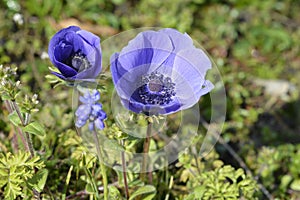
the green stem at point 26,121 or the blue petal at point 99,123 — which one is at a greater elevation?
the blue petal at point 99,123

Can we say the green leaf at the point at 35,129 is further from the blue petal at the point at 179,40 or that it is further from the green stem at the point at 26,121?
the blue petal at the point at 179,40

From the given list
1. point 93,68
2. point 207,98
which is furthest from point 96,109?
point 207,98

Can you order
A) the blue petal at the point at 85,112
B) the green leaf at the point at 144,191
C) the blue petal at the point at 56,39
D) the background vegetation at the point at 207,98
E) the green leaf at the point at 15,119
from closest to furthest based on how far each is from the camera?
the blue petal at the point at 85,112, the blue petal at the point at 56,39, the green leaf at the point at 15,119, the green leaf at the point at 144,191, the background vegetation at the point at 207,98

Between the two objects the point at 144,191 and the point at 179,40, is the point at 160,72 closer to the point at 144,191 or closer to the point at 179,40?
the point at 179,40

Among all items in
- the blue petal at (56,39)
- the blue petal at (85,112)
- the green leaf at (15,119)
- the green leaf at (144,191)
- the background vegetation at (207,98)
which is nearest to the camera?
the blue petal at (85,112)

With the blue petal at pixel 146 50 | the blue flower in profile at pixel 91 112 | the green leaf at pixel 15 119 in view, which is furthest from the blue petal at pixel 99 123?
the green leaf at pixel 15 119

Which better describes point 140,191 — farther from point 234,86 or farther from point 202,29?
point 202,29
